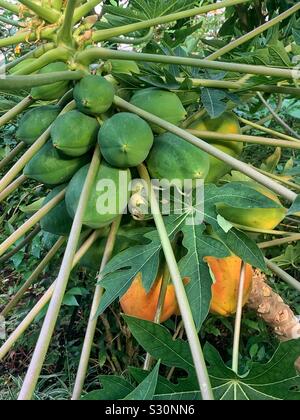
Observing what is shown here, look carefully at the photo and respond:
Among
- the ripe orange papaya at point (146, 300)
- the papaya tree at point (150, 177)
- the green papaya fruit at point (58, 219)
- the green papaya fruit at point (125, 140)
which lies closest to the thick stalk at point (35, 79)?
the papaya tree at point (150, 177)

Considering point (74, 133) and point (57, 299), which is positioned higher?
point (74, 133)

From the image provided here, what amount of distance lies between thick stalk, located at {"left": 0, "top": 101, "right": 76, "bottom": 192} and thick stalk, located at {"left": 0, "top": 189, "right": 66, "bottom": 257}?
75mm

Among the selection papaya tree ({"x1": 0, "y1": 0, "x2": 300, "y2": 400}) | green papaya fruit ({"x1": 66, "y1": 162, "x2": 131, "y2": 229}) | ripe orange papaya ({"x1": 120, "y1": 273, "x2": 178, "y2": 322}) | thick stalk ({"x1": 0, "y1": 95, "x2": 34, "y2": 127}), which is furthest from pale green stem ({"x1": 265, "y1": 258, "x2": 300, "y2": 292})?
thick stalk ({"x1": 0, "y1": 95, "x2": 34, "y2": 127})

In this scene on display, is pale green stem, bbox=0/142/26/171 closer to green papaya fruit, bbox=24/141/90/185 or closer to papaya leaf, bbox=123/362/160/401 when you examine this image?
green papaya fruit, bbox=24/141/90/185

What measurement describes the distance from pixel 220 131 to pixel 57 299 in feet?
1.64

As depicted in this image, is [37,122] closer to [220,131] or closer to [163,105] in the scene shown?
[163,105]

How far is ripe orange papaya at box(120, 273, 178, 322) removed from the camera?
1046mm

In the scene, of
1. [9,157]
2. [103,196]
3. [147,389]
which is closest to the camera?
[147,389]

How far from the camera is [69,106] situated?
1028 mm

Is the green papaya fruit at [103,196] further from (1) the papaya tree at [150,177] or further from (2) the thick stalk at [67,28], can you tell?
(2) the thick stalk at [67,28]

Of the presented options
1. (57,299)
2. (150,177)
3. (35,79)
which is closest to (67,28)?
(35,79)

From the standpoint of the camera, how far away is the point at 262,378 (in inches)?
30.3
